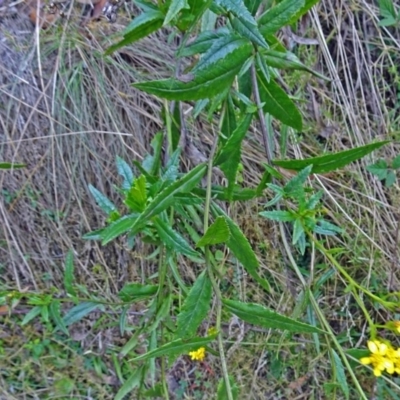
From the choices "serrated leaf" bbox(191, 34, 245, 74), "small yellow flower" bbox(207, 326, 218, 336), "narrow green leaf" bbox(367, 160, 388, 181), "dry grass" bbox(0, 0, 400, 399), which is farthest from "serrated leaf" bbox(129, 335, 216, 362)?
"narrow green leaf" bbox(367, 160, 388, 181)

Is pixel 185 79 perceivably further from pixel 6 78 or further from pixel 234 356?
pixel 234 356

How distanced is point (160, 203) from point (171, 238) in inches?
3.9

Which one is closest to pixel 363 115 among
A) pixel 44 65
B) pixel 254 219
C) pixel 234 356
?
pixel 254 219

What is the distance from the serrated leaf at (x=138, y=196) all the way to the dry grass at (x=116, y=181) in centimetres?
70

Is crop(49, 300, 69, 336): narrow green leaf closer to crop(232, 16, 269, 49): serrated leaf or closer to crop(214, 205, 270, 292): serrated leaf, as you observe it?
crop(214, 205, 270, 292): serrated leaf

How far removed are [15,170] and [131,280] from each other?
0.43 metres

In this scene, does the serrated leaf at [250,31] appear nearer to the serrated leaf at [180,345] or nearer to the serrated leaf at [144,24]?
the serrated leaf at [144,24]

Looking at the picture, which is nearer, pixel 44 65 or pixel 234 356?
pixel 44 65

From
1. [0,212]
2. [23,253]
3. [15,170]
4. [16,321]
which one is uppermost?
[15,170]

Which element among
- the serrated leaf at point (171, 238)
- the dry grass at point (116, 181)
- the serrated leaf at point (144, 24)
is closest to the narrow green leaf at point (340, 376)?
the serrated leaf at point (171, 238)

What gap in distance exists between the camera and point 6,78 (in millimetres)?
1504

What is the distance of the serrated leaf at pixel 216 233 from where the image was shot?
69 cm

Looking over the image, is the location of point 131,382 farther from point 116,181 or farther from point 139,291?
point 116,181

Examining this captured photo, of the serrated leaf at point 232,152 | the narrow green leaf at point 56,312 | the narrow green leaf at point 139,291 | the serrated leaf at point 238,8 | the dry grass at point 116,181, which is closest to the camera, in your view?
the serrated leaf at point 238,8
